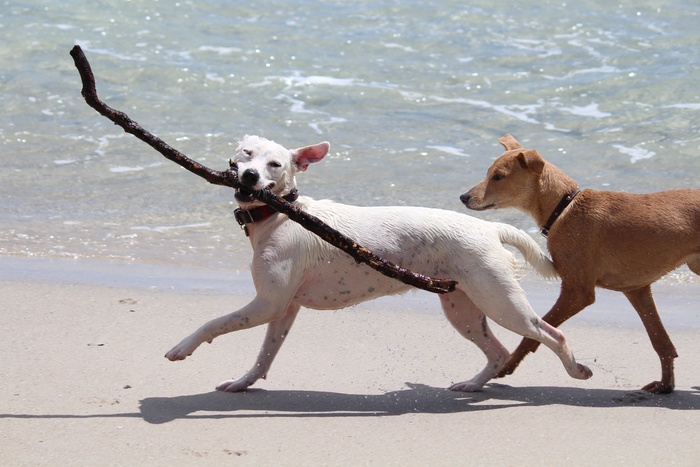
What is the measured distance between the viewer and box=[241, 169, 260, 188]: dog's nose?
16.9ft

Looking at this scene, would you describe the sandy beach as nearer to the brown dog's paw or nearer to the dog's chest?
the brown dog's paw

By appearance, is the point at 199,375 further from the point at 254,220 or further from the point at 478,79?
the point at 478,79

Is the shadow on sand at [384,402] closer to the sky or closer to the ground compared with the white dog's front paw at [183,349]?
closer to the ground

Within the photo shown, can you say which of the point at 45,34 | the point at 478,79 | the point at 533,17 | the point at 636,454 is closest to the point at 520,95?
the point at 478,79

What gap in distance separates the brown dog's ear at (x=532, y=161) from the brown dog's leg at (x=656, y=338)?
3.04ft

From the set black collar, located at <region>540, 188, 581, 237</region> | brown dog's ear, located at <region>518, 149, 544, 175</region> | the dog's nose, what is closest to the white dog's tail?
black collar, located at <region>540, 188, 581, 237</region>

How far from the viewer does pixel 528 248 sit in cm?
550

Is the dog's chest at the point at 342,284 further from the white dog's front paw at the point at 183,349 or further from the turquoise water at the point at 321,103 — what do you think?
the turquoise water at the point at 321,103

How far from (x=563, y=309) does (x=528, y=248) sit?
403 millimetres

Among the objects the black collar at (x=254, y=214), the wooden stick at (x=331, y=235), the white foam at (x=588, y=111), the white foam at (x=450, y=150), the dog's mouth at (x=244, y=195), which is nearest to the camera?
the wooden stick at (x=331, y=235)

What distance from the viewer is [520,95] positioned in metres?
14.0

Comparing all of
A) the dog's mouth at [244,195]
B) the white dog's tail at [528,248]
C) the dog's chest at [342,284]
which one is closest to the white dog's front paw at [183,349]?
the dog's chest at [342,284]

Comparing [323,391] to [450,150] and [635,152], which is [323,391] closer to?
[450,150]

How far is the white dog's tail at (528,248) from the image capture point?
5.43 meters
